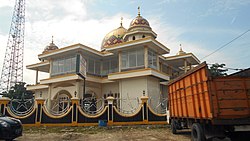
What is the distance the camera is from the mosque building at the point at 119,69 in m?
19.5

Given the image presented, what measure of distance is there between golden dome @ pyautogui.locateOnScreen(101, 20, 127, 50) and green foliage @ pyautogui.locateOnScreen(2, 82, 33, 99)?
2063cm

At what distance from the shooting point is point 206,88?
19.3 feet

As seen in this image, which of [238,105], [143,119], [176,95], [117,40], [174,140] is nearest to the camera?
[238,105]

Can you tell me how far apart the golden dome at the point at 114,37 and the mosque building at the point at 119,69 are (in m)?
0.40

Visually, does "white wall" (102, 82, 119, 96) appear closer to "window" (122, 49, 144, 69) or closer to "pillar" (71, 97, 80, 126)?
"window" (122, 49, 144, 69)

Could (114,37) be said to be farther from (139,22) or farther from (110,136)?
(110,136)

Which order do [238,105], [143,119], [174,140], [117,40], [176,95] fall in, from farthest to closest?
[117,40] < [143,119] < [176,95] < [174,140] < [238,105]

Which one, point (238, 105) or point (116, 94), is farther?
point (116, 94)

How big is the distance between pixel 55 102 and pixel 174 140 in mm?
18380

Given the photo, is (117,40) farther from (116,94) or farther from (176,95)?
(176,95)

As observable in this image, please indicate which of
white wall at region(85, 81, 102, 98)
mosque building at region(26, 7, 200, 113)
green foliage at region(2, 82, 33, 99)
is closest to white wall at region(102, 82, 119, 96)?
mosque building at region(26, 7, 200, 113)

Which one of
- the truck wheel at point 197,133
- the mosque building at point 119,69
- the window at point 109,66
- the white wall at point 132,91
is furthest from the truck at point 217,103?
the window at point 109,66

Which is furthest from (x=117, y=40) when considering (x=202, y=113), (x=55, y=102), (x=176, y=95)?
(x=202, y=113)

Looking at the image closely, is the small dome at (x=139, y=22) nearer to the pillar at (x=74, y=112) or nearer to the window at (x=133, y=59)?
the window at (x=133, y=59)
